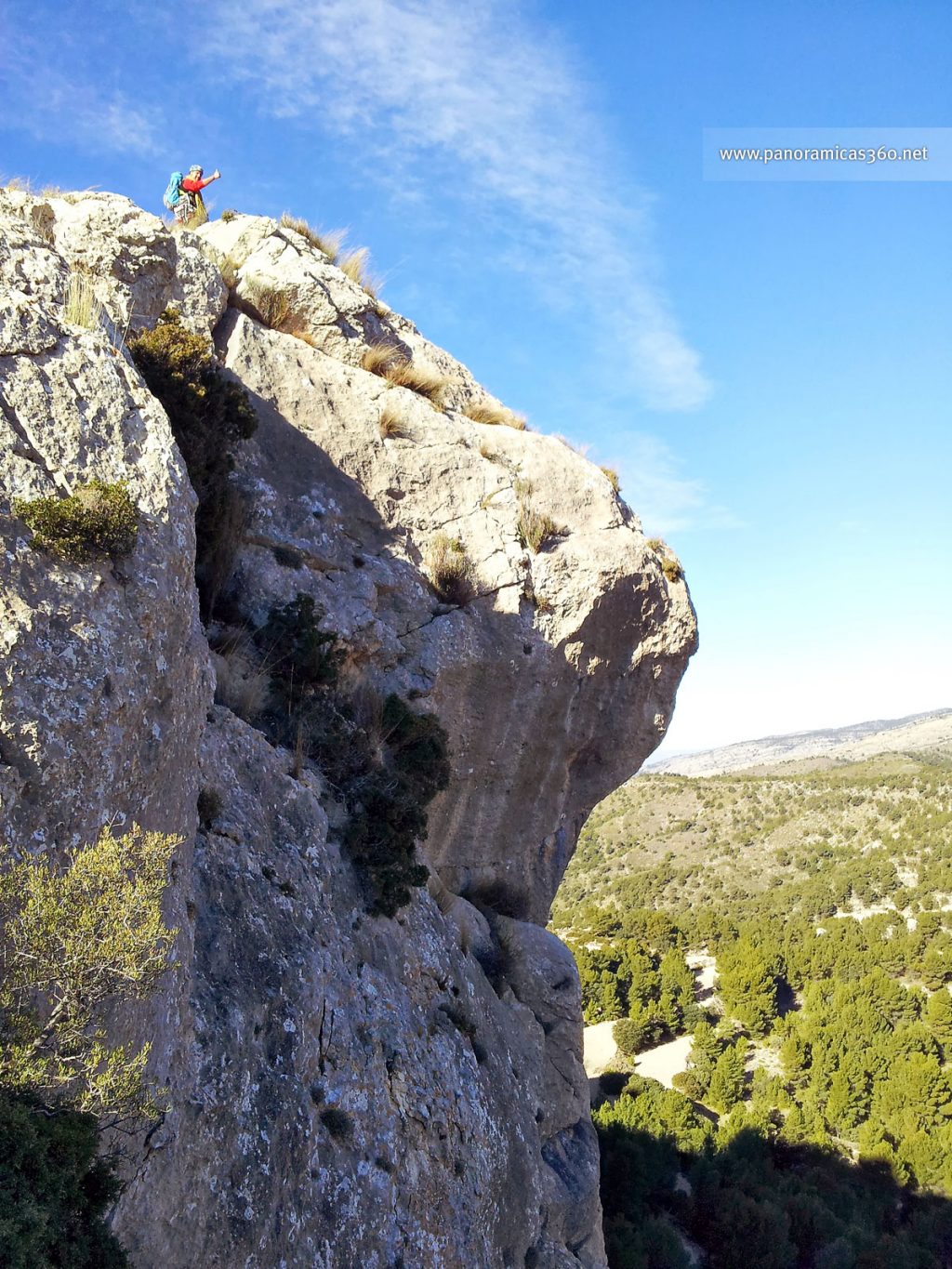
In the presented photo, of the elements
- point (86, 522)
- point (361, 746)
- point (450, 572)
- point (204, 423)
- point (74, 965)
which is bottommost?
point (74, 965)

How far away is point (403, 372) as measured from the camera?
45.9ft

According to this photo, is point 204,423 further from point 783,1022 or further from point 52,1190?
point 783,1022

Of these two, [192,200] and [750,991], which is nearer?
[192,200]

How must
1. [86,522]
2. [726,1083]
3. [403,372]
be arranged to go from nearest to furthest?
[86,522]
[403,372]
[726,1083]

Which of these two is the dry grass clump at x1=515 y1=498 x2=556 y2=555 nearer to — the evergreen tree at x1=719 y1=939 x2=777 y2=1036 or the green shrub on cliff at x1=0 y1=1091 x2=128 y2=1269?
the green shrub on cliff at x1=0 y1=1091 x2=128 y2=1269

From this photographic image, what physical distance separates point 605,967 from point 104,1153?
133ft

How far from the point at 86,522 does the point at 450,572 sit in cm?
745

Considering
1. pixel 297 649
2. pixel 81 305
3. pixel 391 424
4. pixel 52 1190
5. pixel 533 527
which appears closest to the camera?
pixel 52 1190

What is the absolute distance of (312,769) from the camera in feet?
30.2

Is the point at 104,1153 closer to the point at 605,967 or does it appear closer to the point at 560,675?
the point at 560,675

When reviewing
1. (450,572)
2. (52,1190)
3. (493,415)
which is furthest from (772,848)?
(52,1190)

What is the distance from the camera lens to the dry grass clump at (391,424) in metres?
13.0

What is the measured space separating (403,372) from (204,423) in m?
5.05

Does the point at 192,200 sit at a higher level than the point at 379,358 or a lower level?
higher
